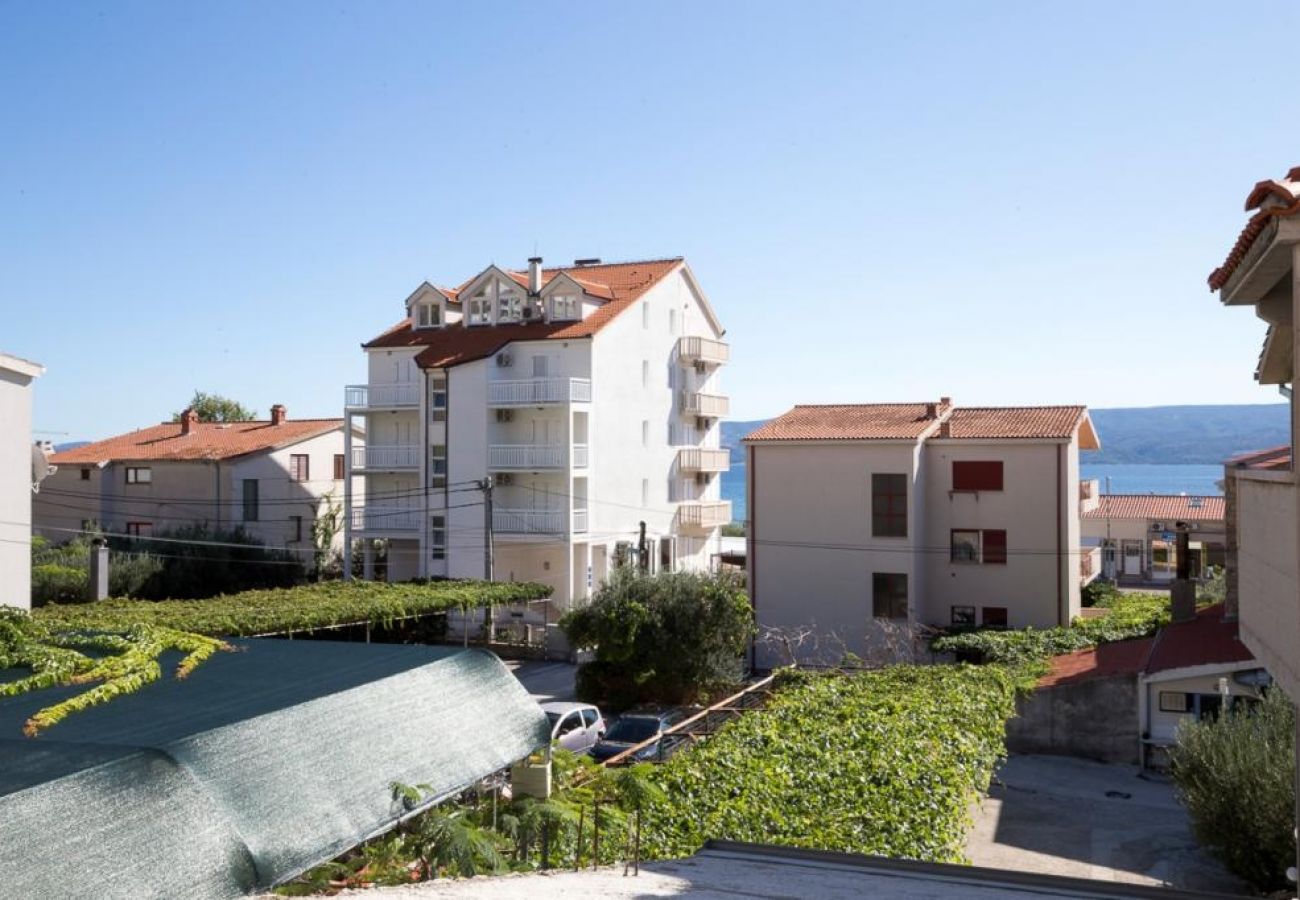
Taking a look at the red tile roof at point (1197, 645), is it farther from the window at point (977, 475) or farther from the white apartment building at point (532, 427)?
the white apartment building at point (532, 427)

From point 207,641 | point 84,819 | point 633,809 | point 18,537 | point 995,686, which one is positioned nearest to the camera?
point 84,819

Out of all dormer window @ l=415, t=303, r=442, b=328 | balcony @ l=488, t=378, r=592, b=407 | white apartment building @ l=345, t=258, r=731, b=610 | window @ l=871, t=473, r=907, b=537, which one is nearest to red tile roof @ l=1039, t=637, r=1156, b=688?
window @ l=871, t=473, r=907, b=537

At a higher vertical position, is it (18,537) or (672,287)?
(672,287)

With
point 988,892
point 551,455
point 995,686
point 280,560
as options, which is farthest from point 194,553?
point 988,892

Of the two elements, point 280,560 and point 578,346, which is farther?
point 280,560

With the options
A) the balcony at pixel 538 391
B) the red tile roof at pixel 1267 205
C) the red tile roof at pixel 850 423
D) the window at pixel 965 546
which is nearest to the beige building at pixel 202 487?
the balcony at pixel 538 391

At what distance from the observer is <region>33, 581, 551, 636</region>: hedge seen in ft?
80.4

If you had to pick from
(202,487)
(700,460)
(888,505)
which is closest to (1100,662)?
(888,505)

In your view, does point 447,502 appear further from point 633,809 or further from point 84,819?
point 84,819

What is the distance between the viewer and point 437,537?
46844 millimetres

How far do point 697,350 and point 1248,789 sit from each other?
127ft

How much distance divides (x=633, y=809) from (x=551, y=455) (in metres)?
33.8

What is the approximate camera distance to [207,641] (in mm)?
13125

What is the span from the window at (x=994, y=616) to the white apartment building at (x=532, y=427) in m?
12.5
